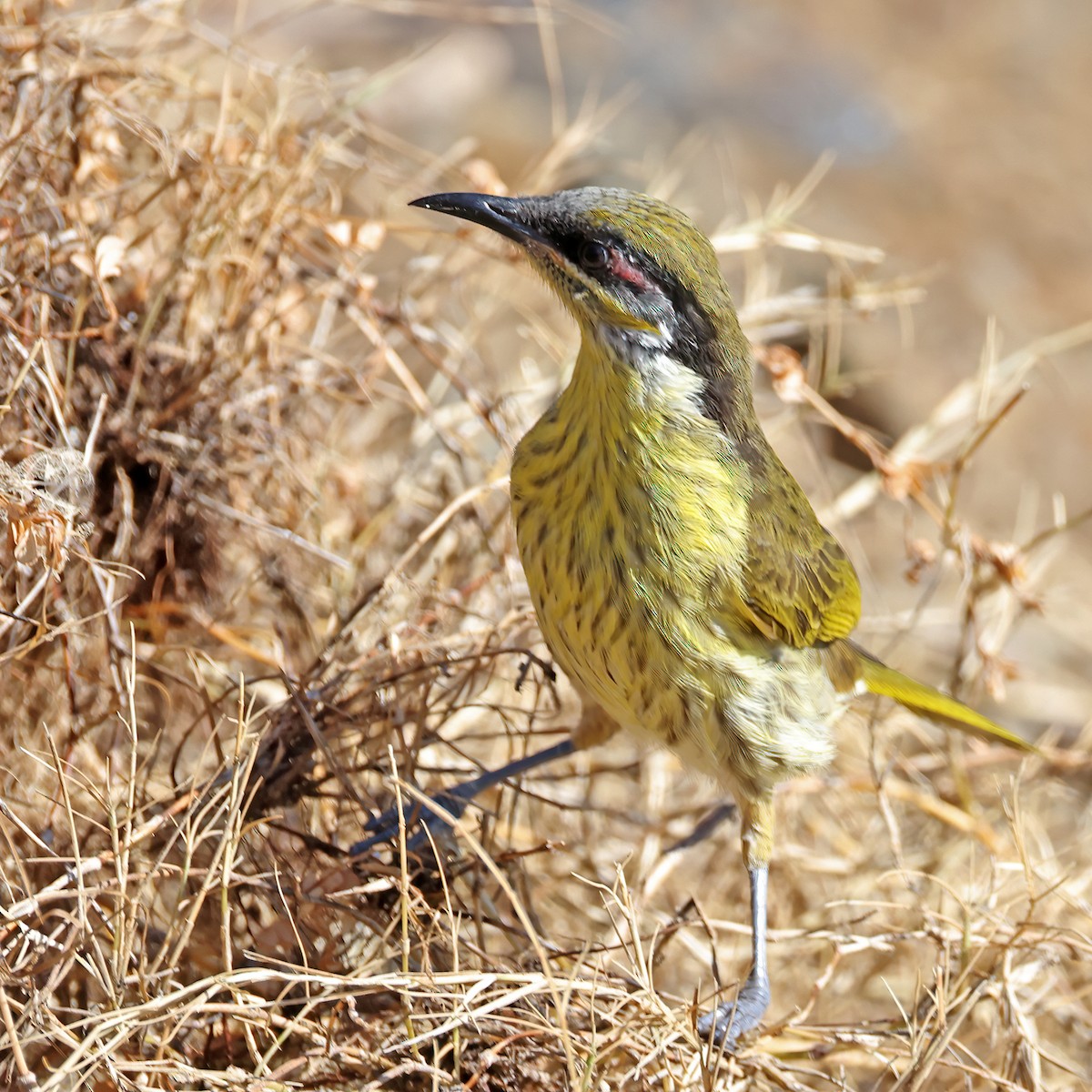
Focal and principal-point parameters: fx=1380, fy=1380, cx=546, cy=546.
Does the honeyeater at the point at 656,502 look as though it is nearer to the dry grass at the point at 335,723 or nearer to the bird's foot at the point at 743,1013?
the bird's foot at the point at 743,1013

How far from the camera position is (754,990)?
10.6 ft

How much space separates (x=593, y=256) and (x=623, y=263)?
0.07 metres

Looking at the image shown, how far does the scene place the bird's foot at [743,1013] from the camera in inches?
119

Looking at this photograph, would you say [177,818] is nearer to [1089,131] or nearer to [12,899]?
[12,899]

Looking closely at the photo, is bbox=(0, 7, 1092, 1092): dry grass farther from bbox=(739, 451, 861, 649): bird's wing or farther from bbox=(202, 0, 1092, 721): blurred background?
bbox=(202, 0, 1092, 721): blurred background

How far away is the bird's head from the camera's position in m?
2.88

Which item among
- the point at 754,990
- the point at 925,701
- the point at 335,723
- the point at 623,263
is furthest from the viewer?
the point at 925,701

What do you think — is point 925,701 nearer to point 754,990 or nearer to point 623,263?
point 754,990

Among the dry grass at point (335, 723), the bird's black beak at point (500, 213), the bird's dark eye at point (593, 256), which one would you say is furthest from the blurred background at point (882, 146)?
the bird's dark eye at point (593, 256)

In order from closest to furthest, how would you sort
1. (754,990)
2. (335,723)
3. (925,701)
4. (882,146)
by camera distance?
(335,723), (754,990), (925,701), (882,146)

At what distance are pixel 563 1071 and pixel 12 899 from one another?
43.4 inches

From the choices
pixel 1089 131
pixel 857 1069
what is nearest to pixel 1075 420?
pixel 1089 131

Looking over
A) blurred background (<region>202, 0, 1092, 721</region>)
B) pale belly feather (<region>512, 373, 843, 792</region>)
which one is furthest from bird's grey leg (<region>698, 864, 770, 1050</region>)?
blurred background (<region>202, 0, 1092, 721</region>)

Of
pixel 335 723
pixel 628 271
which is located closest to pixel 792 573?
pixel 628 271
